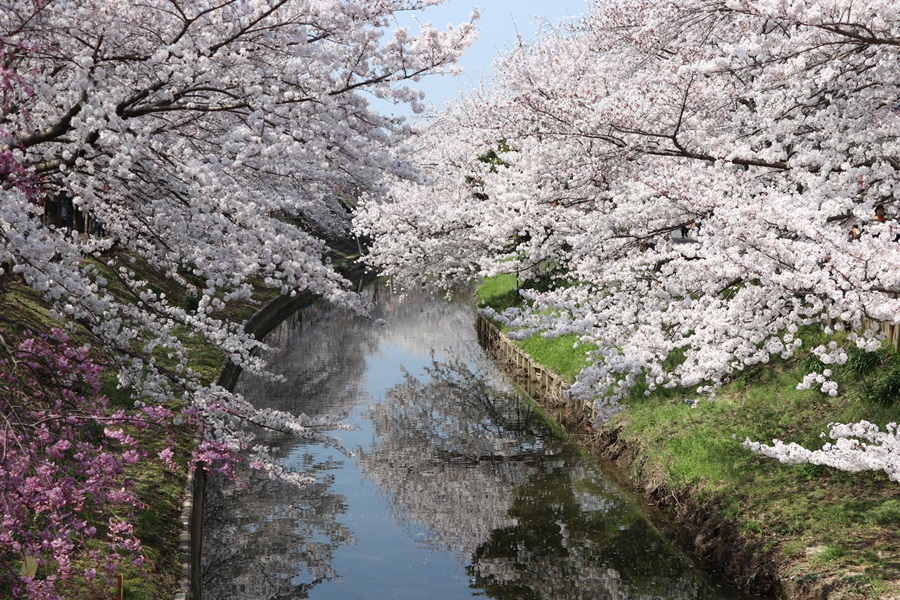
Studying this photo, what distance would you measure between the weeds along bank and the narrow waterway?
526mm

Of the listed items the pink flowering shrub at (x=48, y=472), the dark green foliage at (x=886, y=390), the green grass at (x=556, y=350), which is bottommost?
the pink flowering shrub at (x=48, y=472)

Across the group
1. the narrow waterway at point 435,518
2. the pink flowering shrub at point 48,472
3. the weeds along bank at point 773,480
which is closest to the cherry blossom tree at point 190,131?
the pink flowering shrub at point 48,472

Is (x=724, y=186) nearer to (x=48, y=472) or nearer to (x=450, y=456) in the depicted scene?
(x=48, y=472)

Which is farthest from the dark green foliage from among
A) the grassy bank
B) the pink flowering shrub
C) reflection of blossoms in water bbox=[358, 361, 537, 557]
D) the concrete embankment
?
the pink flowering shrub

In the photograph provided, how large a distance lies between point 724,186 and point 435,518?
6642 mm

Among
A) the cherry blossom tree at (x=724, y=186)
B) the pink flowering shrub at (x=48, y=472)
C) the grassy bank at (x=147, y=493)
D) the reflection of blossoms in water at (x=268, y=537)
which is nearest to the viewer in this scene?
the pink flowering shrub at (x=48, y=472)

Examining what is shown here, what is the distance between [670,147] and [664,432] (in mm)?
4790

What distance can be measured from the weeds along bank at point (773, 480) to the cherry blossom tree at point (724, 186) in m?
0.92

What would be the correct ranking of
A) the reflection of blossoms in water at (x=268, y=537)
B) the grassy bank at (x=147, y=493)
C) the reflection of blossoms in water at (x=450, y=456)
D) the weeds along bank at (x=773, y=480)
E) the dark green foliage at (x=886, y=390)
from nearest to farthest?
the grassy bank at (x=147, y=493) < the weeds along bank at (x=773, y=480) < the reflection of blossoms in water at (x=268, y=537) < the dark green foliage at (x=886, y=390) < the reflection of blossoms in water at (x=450, y=456)

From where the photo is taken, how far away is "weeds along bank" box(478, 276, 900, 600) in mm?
8602

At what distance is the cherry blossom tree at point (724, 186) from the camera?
23.1ft

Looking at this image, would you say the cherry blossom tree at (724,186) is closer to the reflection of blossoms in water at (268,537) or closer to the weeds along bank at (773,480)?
the weeds along bank at (773,480)

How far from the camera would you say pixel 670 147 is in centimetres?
1050

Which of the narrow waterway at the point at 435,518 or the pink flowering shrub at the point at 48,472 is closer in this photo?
the pink flowering shrub at the point at 48,472
